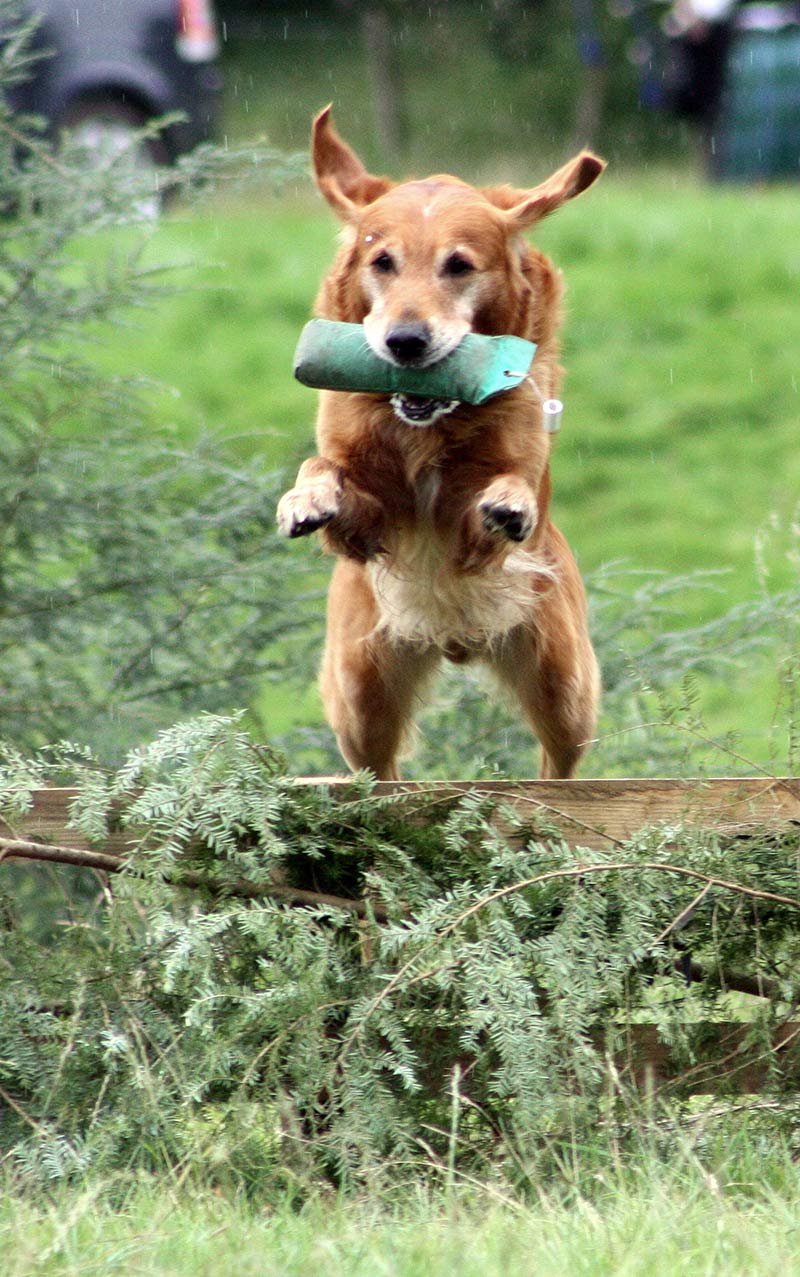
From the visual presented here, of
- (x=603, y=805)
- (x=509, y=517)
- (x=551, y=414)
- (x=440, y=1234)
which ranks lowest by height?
(x=440, y=1234)

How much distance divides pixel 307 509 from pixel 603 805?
3.35ft

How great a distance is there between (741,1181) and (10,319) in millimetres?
4046

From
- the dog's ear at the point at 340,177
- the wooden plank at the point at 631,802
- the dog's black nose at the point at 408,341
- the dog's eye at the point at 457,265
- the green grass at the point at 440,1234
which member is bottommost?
the green grass at the point at 440,1234

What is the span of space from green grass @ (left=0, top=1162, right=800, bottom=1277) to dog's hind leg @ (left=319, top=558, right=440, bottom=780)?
1812 mm

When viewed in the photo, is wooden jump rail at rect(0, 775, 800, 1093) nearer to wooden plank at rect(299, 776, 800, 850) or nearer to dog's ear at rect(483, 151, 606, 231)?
wooden plank at rect(299, 776, 800, 850)

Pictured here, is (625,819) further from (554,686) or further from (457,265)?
(457,265)

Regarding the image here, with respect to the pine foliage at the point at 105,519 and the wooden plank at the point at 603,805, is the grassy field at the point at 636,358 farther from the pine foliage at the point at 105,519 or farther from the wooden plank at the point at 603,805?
the wooden plank at the point at 603,805

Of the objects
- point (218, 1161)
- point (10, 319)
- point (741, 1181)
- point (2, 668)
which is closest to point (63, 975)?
point (218, 1161)

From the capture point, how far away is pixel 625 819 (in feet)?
11.6

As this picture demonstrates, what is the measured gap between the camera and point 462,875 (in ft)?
11.3

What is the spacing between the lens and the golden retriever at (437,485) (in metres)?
4.04

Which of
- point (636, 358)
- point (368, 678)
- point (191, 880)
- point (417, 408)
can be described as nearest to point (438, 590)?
point (368, 678)

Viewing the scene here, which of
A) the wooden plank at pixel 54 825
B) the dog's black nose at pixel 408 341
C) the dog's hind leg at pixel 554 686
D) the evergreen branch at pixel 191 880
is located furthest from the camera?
the dog's hind leg at pixel 554 686

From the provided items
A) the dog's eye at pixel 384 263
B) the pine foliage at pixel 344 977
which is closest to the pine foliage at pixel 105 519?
the dog's eye at pixel 384 263
